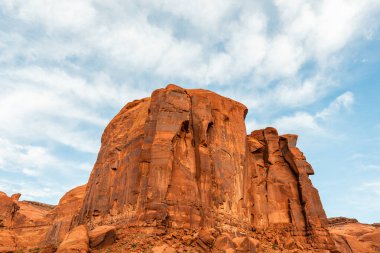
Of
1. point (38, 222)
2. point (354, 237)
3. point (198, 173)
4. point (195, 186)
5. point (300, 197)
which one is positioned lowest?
point (195, 186)

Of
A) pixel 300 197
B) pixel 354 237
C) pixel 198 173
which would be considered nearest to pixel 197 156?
pixel 198 173

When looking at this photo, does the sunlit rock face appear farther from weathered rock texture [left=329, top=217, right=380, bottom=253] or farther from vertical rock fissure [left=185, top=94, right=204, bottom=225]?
weathered rock texture [left=329, top=217, right=380, bottom=253]

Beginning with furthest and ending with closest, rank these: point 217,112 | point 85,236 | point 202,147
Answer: point 217,112 < point 202,147 < point 85,236

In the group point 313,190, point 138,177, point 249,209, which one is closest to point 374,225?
point 313,190

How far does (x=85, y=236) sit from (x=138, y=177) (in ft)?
22.5

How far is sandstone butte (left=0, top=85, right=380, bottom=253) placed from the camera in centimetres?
2823

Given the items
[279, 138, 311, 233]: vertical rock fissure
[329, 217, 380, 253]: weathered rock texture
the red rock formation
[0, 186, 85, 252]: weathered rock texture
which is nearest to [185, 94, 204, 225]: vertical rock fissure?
the red rock formation

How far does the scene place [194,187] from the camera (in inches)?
1257

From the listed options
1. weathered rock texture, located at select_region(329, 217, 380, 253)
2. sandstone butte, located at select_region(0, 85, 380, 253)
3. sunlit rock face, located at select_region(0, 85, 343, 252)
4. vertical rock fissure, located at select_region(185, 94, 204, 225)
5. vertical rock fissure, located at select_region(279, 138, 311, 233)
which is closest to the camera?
sandstone butte, located at select_region(0, 85, 380, 253)

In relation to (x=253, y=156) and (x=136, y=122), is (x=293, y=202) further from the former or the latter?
(x=136, y=122)

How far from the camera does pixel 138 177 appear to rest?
32000mm

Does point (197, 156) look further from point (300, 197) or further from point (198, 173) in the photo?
point (300, 197)

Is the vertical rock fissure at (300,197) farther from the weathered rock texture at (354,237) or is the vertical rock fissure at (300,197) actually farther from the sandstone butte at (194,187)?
the weathered rock texture at (354,237)

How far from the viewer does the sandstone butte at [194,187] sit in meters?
28.2
